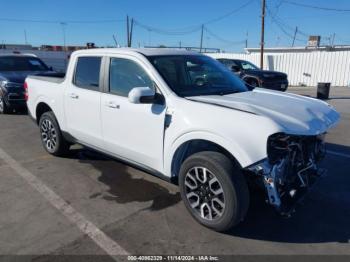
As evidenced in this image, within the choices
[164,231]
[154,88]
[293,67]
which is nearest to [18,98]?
[154,88]

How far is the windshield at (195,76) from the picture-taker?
407cm

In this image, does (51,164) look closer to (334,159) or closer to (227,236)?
(227,236)

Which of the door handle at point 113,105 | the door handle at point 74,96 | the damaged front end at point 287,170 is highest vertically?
the door handle at point 74,96

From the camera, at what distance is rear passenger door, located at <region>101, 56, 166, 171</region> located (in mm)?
3918

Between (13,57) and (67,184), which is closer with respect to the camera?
(67,184)

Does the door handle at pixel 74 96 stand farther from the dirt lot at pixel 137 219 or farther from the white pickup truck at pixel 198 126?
the dirt lot at pixel 137 219

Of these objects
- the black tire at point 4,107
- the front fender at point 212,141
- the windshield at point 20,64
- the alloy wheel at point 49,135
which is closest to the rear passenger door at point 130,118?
the front fender at point 212,141

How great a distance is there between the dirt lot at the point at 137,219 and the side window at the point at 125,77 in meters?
1.33

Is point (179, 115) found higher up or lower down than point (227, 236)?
higher up

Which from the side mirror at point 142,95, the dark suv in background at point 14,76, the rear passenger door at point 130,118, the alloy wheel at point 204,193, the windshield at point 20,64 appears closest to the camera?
the alloy wheel at point 204,193

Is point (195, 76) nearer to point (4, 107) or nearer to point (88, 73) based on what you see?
point (88, 73)

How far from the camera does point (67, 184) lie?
15.6 ft

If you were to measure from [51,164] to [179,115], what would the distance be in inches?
115

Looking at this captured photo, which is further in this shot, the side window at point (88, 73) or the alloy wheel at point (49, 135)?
the alloy wheel at point (49, 135)
